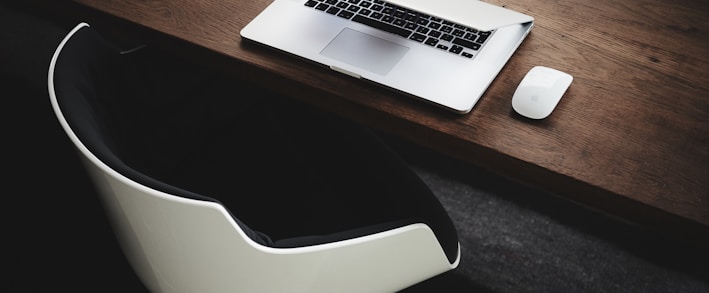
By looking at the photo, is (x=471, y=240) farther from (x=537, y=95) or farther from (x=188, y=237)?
(x=188, y=237)

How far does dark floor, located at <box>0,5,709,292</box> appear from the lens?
1771mm

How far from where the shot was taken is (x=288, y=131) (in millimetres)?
1432

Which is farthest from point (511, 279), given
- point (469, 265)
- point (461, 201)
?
point (461, 201)

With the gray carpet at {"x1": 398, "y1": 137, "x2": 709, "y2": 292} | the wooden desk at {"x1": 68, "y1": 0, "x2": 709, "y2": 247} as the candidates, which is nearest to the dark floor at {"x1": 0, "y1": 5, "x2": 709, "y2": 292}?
the gray carpet at {"x1": 398, "y1": 137, "x2": 709, "y2": 292}

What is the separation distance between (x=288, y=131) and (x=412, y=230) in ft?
1.24

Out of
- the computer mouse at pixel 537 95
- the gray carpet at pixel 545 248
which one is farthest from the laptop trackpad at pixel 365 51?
the gray carpet at pixel 545 248

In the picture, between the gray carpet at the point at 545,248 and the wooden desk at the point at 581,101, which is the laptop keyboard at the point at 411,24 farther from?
the gray carpet at the point at 545,248

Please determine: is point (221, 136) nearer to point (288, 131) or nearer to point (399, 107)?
point (288, 131)

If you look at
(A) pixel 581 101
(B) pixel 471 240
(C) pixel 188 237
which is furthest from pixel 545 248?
(C) pixel 188 237

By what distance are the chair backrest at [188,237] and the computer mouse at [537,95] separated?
22 centimetres

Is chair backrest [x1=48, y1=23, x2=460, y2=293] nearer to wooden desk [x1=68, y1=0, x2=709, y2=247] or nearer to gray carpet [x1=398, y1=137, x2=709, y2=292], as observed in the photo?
wooden desk [x1=68, y1=0, x2=709, y2=247]

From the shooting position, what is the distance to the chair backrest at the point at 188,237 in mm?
953

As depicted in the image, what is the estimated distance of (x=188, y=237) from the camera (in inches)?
40.1

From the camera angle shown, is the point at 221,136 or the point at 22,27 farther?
the point at 22,27
